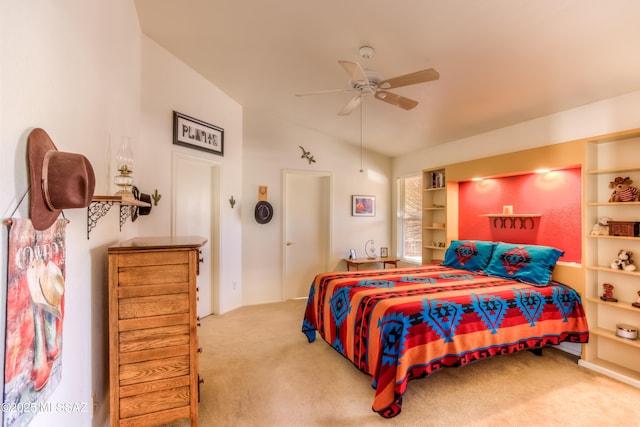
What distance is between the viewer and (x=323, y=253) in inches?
204

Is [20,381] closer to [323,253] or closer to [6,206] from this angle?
[6,206]

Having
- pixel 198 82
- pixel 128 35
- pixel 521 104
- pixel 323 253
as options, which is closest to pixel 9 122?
pixel 128 35

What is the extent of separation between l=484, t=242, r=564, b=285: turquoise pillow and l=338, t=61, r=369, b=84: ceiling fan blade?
245cm

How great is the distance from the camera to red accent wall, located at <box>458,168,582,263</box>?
3.12 meters

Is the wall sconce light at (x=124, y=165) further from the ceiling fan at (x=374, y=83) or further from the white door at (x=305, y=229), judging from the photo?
the white door at (x=305, y=229)

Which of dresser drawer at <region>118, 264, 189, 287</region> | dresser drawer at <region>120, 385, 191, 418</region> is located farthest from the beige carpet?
dresser drawer at <region>118, 264, 189, 287</region>

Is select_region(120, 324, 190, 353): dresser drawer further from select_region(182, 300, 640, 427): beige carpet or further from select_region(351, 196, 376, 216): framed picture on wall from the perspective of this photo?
select_region(351, 196, 376, 216): framed picture on wall

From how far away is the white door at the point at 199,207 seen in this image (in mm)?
3664

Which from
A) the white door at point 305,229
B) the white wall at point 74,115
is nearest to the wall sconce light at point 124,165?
the white wall at point 74,115

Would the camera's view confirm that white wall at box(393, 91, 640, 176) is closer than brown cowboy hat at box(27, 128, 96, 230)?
No

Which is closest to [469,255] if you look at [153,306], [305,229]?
[305,229]

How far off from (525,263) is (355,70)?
103 inches

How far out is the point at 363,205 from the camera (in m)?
5.37

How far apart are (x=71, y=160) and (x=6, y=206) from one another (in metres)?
0.26
